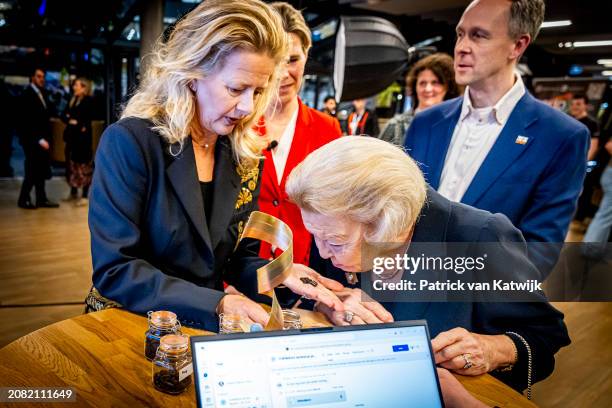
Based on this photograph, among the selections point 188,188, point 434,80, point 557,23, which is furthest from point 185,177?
point 557,23

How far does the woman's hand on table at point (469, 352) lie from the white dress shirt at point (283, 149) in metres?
1.08

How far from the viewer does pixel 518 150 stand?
1.72m

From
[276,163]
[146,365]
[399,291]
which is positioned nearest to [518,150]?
[399,291]

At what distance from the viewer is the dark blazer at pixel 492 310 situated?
1.22m

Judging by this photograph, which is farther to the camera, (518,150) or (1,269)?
(1,269)

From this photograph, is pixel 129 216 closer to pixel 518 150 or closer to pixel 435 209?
pixel 435 209

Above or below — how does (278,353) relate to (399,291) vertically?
above

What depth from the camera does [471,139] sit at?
Answer: 1894mm

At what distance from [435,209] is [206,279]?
0.68 metres

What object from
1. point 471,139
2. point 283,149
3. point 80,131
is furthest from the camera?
point 80,131

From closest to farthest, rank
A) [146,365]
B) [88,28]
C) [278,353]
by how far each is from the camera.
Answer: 1. [278,353]
2. [146,365]
3. [88,28]

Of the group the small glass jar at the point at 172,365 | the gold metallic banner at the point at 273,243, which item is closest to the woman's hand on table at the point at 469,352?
the gold metallic banner at the point at 273,243

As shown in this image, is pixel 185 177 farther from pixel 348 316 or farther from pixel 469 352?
pixel 469 352

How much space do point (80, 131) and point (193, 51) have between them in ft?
19.1
